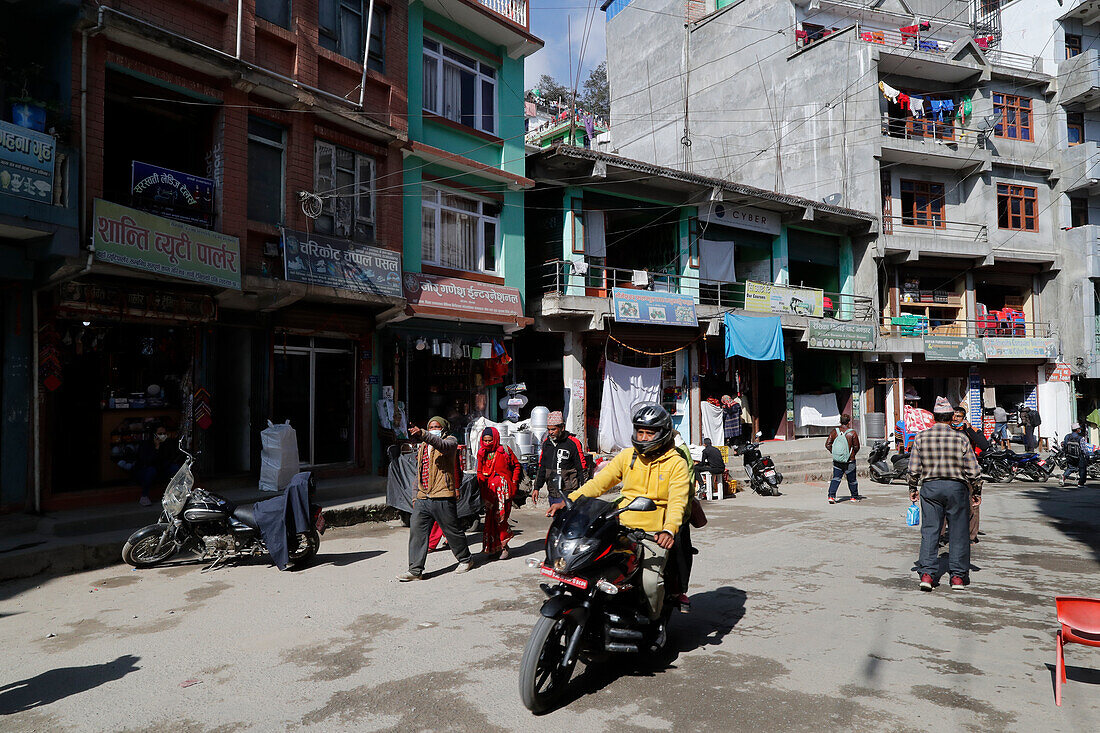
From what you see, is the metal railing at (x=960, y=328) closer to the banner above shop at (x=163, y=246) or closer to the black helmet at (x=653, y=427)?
the banner above shop at (x=163, y=246)

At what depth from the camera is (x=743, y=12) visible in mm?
27250

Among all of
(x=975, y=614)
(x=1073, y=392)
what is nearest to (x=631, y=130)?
(x=1073, y=392)

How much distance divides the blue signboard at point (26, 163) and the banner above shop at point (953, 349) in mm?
25053

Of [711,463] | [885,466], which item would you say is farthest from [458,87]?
[885,466]

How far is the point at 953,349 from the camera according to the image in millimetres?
24609

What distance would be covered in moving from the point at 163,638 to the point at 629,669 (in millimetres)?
3711

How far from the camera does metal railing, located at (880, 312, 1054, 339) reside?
960 inches

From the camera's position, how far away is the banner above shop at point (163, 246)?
8.82 m

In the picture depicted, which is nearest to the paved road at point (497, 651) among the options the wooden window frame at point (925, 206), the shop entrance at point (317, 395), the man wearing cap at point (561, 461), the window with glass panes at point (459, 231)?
the man wearing cap at point (561, 461)

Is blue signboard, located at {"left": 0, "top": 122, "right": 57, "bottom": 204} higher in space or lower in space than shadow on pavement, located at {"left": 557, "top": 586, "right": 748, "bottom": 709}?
higher

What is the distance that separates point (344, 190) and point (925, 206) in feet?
74.8

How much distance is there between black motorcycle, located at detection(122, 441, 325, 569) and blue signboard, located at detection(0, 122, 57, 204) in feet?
12.4

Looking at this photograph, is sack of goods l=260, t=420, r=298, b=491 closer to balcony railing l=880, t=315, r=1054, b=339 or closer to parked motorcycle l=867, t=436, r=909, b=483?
parked motorcycle l=867, t=436, r=909, b=483

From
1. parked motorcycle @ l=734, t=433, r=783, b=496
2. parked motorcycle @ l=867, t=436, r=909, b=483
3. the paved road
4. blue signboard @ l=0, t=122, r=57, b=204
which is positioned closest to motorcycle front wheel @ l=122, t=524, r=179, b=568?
the paved road
